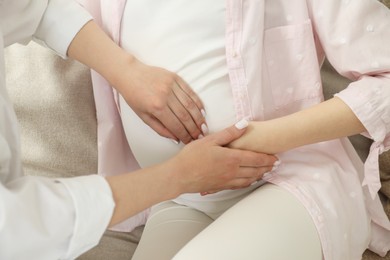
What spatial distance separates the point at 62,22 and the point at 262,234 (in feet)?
2.00

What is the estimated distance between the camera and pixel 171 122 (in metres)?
1.02

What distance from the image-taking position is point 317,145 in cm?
107

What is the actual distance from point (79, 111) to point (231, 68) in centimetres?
53

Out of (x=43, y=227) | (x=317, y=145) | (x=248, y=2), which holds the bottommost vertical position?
(x=317, y=145)

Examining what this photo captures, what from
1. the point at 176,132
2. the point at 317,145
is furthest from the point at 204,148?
the point at 317,145

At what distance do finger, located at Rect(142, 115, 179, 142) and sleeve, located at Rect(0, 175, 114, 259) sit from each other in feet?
0.93

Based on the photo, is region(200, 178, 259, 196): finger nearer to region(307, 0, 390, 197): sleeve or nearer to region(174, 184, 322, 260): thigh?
region(174, 184, 322, 260): thigh

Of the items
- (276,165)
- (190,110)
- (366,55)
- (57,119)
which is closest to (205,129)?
(190,110)

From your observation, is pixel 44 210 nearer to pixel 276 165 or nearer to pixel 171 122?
pixel 171 122

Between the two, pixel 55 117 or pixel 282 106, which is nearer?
pixel 282 106

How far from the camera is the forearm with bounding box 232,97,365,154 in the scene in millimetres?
964

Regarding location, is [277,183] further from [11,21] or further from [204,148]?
[11,21]

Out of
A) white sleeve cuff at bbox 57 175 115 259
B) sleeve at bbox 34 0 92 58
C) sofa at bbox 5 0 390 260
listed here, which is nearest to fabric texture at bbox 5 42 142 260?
sofa at bbox 5 0 390 260

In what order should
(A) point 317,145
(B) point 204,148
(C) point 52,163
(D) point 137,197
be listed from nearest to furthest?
(D) point 137,197 < (B) point 204,148 < (A) point 317,145 < (C) point 52,163
